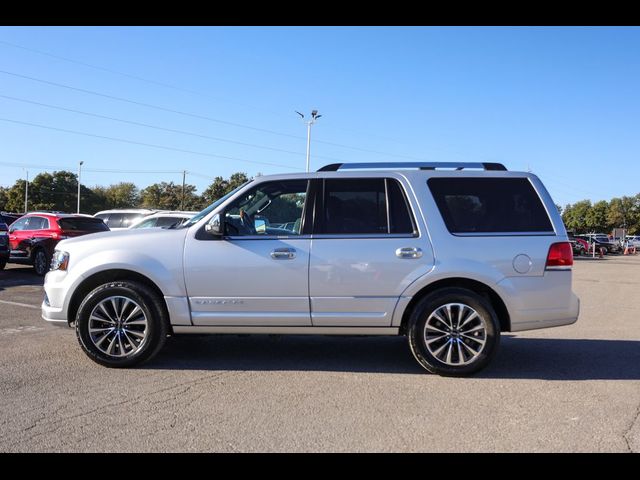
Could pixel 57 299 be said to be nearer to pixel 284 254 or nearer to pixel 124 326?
pixel 124 326

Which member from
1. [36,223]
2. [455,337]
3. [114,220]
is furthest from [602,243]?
[455,337]

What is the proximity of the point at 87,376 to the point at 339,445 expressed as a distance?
2810 mm

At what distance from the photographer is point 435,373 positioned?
217 inches

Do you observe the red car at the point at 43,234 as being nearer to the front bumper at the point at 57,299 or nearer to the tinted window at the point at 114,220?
the tinted window at the point at 114,220

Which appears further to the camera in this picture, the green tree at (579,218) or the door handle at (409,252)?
the green tree at (579,218)

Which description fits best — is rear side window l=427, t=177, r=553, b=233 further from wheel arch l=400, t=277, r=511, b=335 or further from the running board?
the running board

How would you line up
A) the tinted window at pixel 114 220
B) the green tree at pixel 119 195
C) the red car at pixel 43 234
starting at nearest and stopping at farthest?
the red car at pixel 43 234, the tinted window at pixel 114 220, the green tree at pixel 119 195

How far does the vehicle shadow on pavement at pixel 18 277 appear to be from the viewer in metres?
13.2

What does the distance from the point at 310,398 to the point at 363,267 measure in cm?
137

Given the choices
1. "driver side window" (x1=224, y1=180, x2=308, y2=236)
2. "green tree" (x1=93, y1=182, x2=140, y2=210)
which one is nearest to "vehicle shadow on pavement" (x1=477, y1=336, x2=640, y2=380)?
"driver side window" (x1=224, y1=180, x2=308, y2=236)

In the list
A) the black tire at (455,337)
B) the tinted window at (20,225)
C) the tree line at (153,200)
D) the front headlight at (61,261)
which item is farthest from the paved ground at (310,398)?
the tree line at (153,200)

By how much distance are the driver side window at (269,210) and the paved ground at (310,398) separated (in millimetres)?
1399

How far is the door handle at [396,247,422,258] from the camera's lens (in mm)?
5465

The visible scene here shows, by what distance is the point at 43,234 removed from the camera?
15.2 metres
